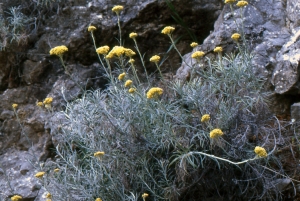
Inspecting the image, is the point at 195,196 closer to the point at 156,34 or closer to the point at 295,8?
the point at 295,8

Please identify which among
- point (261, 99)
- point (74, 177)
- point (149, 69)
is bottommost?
point (149, 69)

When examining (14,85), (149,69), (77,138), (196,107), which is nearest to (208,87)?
(196,107)

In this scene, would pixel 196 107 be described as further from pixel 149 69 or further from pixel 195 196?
pixel 149 69

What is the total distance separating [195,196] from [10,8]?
2424 mm

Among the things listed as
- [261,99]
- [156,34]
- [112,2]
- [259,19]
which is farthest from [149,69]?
[261,99]

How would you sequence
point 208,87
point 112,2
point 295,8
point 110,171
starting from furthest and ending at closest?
point 112,2 < point 295,8 < point 208,87 < point 110,171

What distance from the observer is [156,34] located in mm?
4234

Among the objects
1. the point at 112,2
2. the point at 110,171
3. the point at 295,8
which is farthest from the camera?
the point at 112,2

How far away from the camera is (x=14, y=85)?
14.0 feet

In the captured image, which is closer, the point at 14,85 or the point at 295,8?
the point at 295,8

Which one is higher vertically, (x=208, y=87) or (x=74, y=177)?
(x=208, y=87)

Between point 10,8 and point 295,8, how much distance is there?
2293 mm

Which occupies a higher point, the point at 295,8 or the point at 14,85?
the point at 295,8

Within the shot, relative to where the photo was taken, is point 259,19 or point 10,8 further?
point 10,8
